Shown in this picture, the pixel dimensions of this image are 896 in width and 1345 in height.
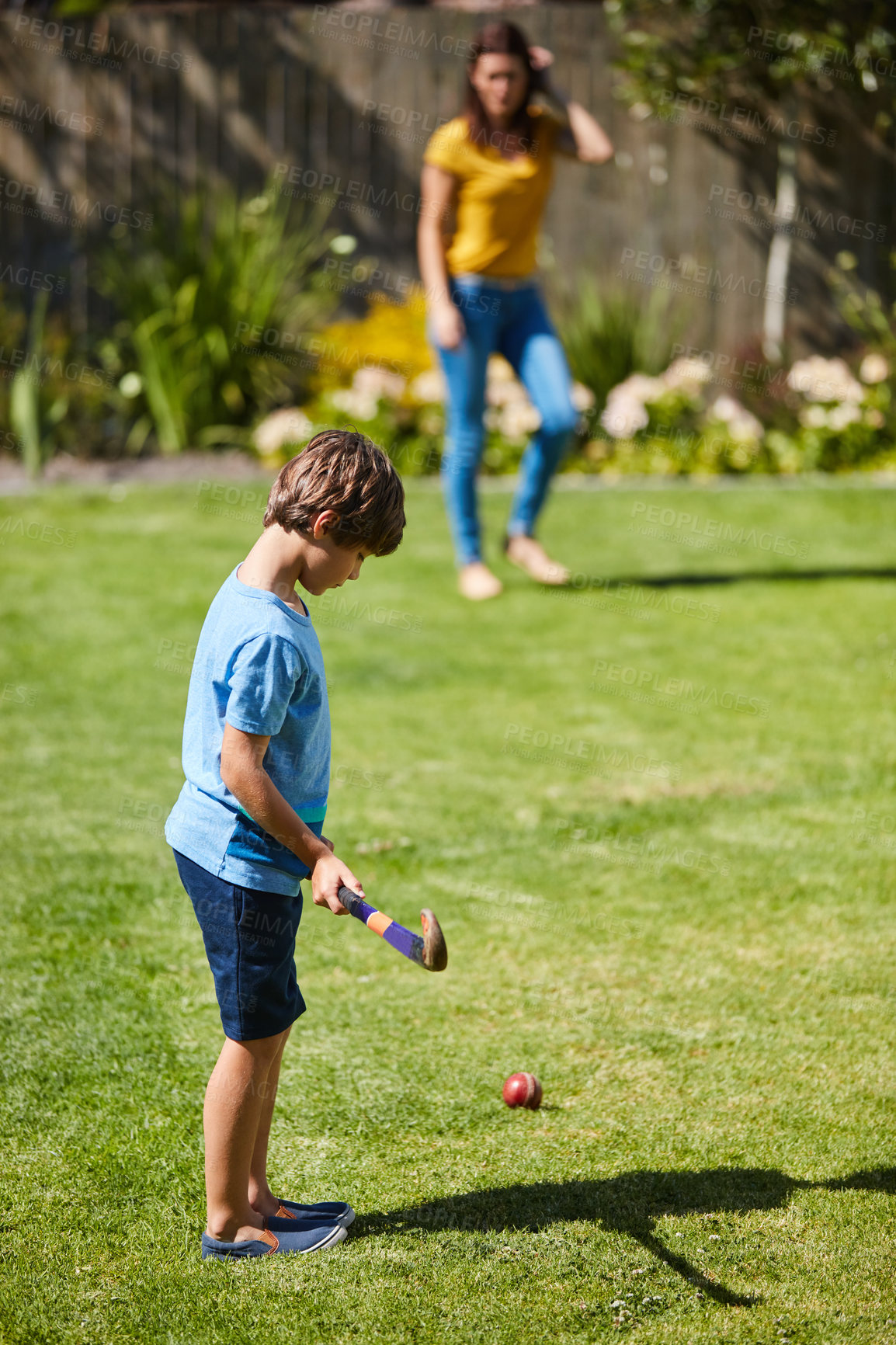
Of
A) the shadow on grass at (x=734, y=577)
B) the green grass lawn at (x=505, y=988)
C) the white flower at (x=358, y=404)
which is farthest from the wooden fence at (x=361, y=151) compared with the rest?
the green grass lawn at (x=505, y=988)

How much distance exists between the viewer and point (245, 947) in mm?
2189

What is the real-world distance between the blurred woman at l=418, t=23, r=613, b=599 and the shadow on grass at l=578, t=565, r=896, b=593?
674 millimetres

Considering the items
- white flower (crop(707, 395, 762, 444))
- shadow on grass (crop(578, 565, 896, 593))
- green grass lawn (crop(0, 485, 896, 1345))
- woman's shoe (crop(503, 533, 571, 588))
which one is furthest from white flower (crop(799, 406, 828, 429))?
woman's shoe (crop(503, 533, 571, 588))

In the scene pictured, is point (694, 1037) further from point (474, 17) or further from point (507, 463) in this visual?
point (474, 17)

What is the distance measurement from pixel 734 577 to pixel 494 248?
6.52 ft

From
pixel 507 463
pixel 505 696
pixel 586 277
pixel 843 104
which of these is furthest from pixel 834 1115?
pixel 843 104

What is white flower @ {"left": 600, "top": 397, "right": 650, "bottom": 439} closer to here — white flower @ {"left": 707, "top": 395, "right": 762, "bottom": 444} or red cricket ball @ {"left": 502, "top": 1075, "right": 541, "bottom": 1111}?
white flower @ {"left": 707, "top": 395, "right": 762, "bottom": 444}

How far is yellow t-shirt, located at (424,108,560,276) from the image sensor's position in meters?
5.79

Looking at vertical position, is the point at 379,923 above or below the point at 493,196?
below

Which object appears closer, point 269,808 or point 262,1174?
point 269,808

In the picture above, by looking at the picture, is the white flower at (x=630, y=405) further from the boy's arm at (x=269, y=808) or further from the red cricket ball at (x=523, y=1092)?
the boy's arm at (x=269, y=808)

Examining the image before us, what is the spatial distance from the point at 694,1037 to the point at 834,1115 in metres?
0.38

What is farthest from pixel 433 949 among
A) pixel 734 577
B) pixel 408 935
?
pixel 734 577

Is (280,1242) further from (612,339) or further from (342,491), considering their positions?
(612,339)
